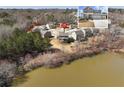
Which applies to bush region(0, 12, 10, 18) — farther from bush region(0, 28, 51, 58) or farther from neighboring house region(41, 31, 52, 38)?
Result: neighboring house region(41, 31, 52, 38)

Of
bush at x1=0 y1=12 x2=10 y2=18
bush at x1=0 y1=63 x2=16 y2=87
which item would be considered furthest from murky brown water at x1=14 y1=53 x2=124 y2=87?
bush at x1=0 y1=12 x2=10 y2=18

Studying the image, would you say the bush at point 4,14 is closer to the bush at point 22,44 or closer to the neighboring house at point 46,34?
the bush at point 22,44

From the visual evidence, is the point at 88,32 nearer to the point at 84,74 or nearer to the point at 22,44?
the point at 84,74

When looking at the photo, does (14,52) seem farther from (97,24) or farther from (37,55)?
(97,24)

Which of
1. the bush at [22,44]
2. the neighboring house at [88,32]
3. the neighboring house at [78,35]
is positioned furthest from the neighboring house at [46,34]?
the neighboring house at [88,32]

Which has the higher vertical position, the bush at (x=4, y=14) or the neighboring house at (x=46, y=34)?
the bush at (x=4, y=14)

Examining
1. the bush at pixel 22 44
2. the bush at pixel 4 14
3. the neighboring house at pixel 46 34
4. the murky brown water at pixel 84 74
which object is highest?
the bush at pixel 4 14
